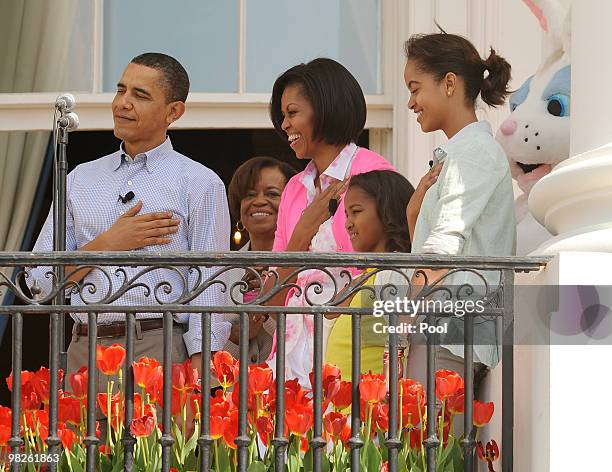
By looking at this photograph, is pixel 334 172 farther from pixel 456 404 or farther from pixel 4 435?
pixel 4 435

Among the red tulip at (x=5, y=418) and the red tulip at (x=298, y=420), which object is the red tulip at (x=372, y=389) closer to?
the red tulip at (x=298, y=420)

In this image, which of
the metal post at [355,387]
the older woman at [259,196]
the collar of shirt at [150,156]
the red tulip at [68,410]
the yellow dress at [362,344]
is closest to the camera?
the metal post at [355,387]

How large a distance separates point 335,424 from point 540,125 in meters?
1.33

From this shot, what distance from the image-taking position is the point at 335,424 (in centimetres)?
387

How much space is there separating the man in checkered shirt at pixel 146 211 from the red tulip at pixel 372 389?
1.19 metres

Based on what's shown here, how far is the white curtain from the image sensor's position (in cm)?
674

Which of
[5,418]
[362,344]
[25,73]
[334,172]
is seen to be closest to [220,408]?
[5,418]

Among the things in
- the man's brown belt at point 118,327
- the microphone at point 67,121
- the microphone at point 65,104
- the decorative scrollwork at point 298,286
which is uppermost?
the microphone at point 65,104

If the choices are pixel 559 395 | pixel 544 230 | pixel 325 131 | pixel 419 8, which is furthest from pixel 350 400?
pixel 419 8

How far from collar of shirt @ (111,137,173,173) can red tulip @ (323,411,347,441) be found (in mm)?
1676

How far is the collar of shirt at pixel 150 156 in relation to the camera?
17.5 ft

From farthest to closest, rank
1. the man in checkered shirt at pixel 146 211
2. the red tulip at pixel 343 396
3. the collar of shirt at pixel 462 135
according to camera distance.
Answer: the man in checkered shirt at pixel 146 211
the collar of shirt at pixel 462 135
the red tulip at pixel 343 396

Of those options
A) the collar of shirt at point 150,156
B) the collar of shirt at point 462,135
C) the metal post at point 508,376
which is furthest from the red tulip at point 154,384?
the collar of shirt at point 150,156

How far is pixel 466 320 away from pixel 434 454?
0.34 m
